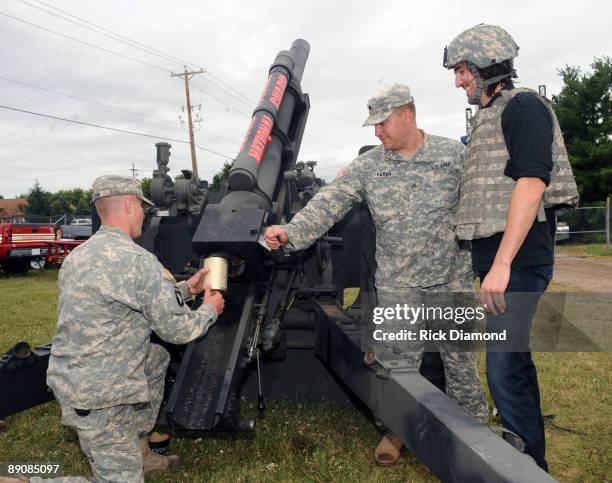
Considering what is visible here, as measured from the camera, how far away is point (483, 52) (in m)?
2.68

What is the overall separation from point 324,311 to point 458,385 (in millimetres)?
1102

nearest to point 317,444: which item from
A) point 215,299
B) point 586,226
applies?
point 215,299

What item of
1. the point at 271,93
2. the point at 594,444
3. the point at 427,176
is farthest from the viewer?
the point at 271,93

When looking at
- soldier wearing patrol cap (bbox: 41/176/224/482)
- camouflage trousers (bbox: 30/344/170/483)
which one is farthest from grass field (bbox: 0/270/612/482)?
soldier wearing patrol cap (bbox: 41/176/224/482)

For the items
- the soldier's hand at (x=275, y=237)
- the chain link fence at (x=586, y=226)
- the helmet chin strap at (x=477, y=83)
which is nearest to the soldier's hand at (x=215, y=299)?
the soldier's hand at (x=275, y=237)

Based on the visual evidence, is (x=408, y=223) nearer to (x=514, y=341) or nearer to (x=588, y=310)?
(x=514, y=341)

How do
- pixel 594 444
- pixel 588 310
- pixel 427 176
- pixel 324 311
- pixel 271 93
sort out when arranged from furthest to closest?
pixel 588 310
pixel 271 93
pixel 324 311
pixel 594 444
pixel 427 176

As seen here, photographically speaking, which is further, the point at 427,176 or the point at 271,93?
the point at 271,93

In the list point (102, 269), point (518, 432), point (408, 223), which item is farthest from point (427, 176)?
point (102, 269)

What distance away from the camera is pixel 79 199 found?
294 feet

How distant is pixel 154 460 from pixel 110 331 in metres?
1.40

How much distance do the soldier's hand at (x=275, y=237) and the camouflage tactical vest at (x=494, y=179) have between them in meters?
1.08

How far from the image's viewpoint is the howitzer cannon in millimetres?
2457

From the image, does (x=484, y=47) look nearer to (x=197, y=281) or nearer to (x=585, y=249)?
(x=197, y=281)
